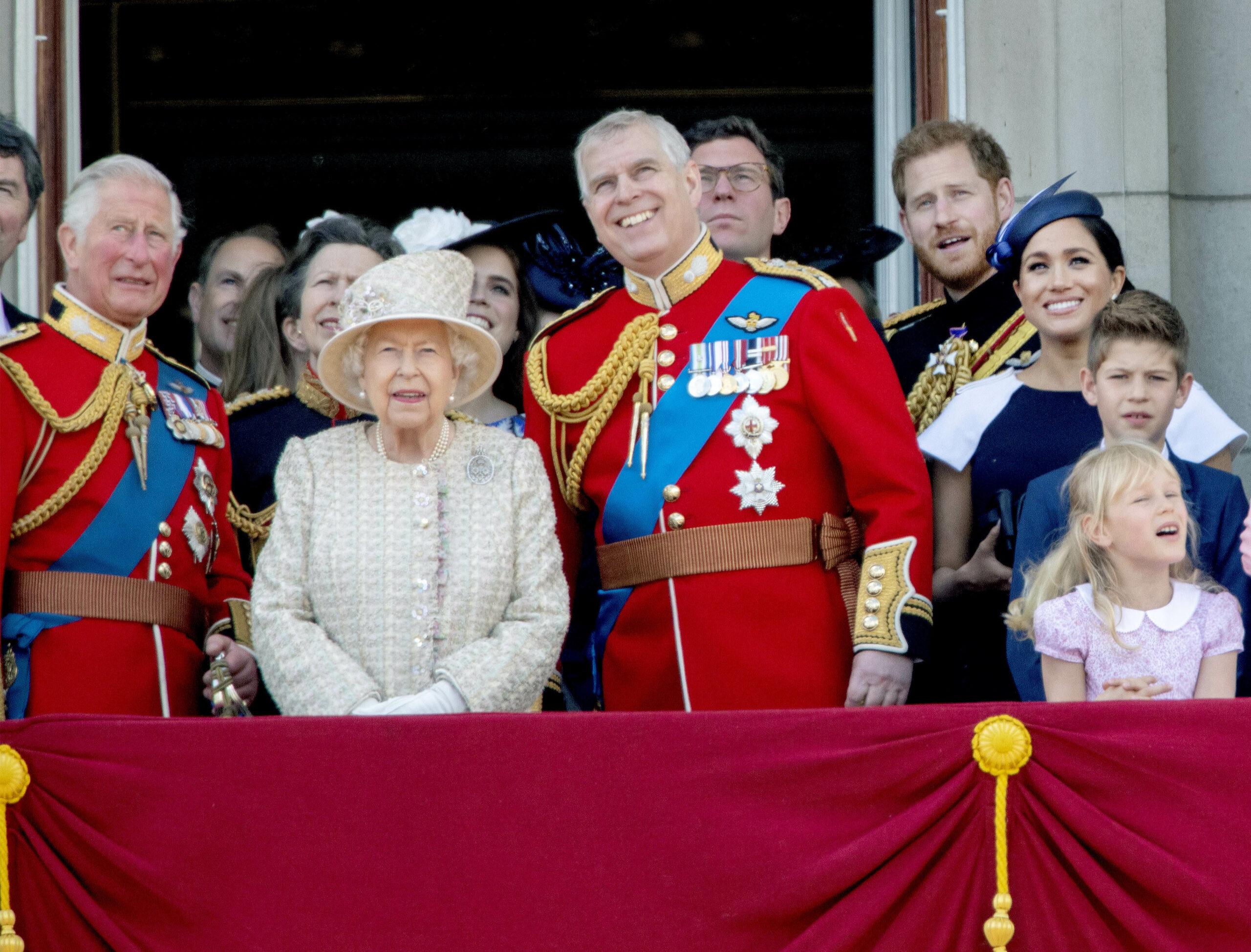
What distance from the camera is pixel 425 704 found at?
2.92 meters

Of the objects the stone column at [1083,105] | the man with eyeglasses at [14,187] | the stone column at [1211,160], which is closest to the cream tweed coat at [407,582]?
the man with eyeglasses at [14,187]

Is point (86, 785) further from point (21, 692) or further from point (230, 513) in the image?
point (230, 513)

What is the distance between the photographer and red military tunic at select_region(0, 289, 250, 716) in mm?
3354

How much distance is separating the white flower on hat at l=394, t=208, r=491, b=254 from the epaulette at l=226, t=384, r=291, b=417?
51cm

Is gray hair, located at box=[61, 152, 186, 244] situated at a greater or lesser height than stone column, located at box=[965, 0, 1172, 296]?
lesser

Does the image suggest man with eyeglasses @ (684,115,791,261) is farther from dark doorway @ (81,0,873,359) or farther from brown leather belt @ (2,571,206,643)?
dark doorway @ (81,0,873,359)

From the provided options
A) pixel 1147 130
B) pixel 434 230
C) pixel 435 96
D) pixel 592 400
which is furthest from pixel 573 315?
pixel 435 96

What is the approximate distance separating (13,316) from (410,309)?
124 centimetres

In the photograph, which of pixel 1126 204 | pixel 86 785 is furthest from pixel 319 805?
pixel 1126 204

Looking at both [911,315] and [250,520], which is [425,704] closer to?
[250,520]

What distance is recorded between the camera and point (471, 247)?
435cm

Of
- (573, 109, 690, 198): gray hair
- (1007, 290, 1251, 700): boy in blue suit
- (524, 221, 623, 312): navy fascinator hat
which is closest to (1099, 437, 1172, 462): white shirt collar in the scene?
(1007, 290, 1251, 700): boy in blue suit

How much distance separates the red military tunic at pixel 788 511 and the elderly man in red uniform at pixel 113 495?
0.70m

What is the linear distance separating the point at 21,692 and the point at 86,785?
683 millimetres
